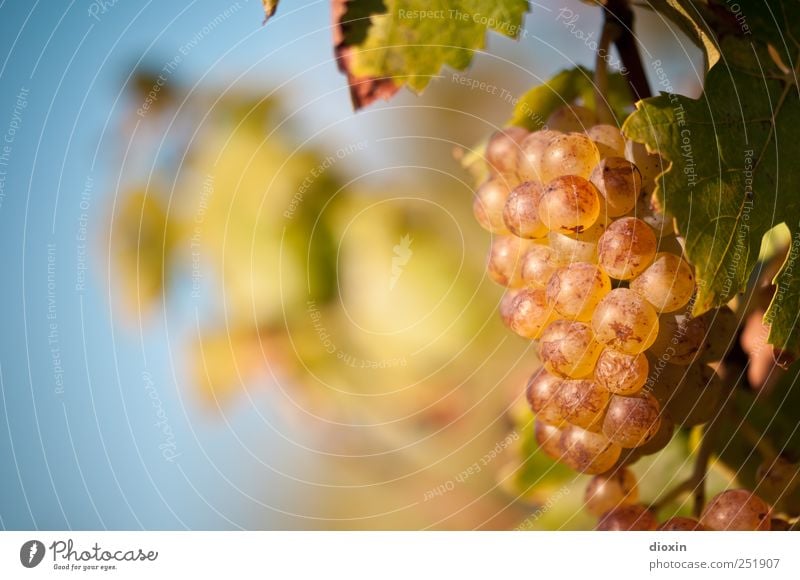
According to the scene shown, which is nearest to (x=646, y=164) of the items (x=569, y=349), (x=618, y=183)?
(x=618, y=183)

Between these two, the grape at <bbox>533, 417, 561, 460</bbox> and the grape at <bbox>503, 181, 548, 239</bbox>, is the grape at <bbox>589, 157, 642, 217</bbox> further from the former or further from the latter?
the grape at <bbox>533, 417, 561, 460</bbox>

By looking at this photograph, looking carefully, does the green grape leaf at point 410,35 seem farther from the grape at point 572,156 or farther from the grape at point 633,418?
the grape at point 633,418

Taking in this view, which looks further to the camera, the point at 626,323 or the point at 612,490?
the point at 612,490

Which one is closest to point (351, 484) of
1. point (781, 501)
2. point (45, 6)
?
point (781, 501)

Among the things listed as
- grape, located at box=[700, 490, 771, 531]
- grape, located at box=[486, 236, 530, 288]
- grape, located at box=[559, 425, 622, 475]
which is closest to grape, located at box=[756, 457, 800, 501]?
grape, located at box=[700, 490, 771, 531]

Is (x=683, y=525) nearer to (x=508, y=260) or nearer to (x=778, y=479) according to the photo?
(x=778, y=479)

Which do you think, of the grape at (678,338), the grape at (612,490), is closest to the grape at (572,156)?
the grape at (678,338)
